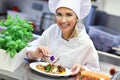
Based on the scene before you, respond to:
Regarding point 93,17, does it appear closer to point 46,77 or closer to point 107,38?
point 107,38

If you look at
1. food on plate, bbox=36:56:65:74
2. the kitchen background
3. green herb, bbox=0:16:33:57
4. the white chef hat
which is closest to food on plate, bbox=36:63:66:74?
food on plate, bbox=36:56:65:74

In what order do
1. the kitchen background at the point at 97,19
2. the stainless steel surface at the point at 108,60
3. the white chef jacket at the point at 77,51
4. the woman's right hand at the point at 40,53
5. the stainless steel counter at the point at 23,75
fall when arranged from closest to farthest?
the stainless steel counter at the point at 23,75, the woman's right hand at the point at 40,53, the white chef jacket at the point at 77,51, the stainless steel surface at the point at 108,60, the kitchen background at the point at 97,19

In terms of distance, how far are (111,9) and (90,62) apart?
1.12 metres

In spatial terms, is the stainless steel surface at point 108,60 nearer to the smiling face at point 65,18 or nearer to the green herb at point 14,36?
the smiling face at point 65,18

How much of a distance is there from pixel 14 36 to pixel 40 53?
0.14 metres

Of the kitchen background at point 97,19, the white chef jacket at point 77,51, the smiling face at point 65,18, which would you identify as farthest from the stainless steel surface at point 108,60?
the smiling face at point 65,18

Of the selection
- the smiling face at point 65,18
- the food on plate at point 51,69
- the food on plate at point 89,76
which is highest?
the smiling face at point 65,18

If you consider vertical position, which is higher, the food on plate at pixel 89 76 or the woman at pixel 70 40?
the woman at pixel 70 40

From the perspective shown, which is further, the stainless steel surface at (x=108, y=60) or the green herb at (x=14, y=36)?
the stainless steel surface at (x=108, y=60)

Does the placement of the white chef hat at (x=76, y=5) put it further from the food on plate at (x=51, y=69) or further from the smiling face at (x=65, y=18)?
the food on plate at (x=51, y=69)

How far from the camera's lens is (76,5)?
1141mm

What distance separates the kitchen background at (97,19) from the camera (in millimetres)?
1832

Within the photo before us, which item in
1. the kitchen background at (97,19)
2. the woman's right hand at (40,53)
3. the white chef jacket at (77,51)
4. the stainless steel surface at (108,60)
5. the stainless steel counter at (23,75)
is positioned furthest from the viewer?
the kitchen background at (97,19)

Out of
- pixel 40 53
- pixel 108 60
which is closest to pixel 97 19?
pixel 108 60
